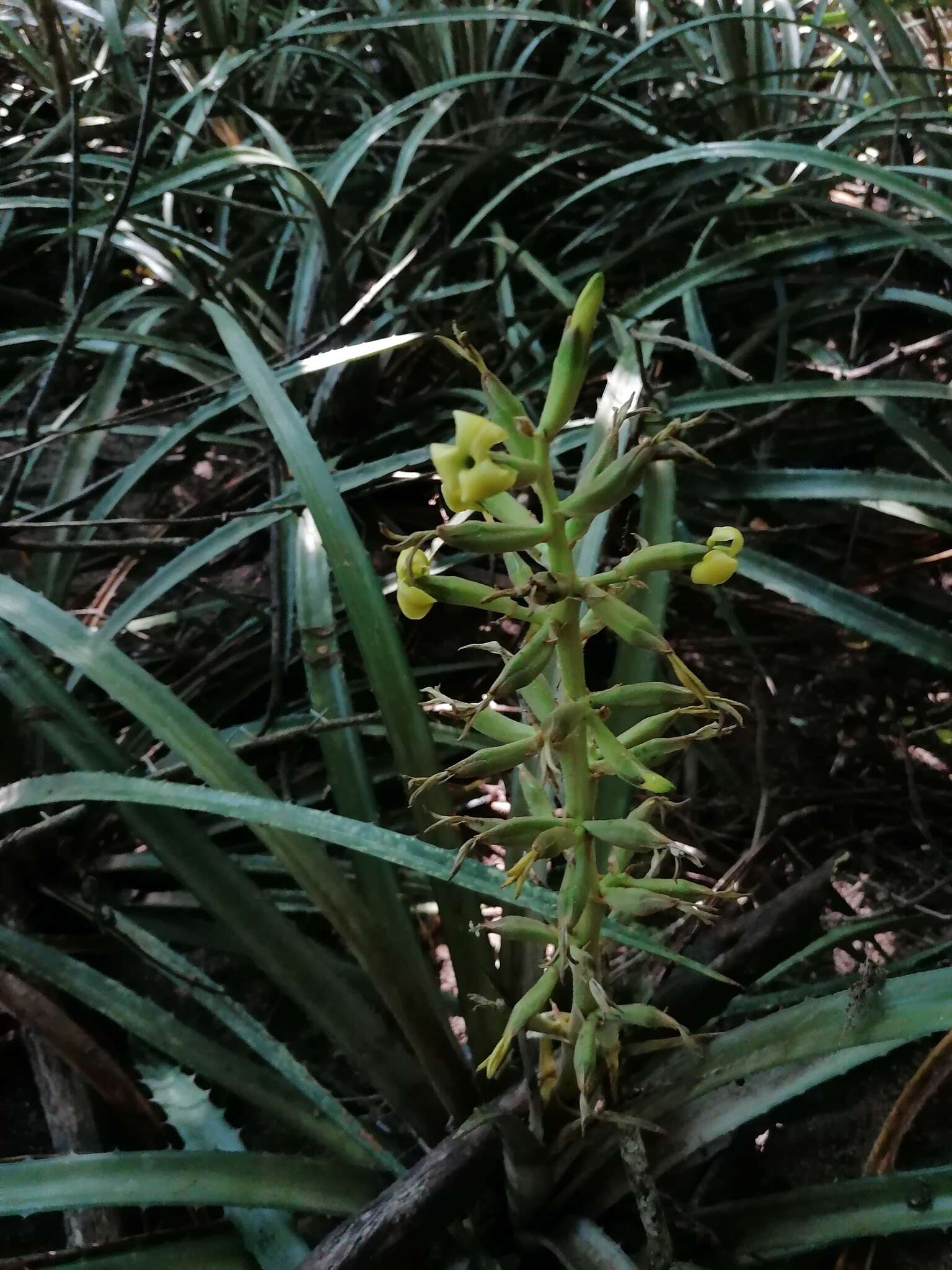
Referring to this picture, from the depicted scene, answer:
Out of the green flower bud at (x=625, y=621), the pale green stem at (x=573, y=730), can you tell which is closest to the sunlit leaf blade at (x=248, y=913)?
the pale green stem at (x=573, y=730)

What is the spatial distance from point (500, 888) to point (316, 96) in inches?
66.5

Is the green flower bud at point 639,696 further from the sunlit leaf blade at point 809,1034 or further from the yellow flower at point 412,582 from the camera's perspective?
the sunlit leaf blade at point 809,1034

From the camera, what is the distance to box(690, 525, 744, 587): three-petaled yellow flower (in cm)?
40

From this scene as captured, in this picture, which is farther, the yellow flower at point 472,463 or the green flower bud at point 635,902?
the green flower bud at point 635,902

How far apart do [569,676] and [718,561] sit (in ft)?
0.32

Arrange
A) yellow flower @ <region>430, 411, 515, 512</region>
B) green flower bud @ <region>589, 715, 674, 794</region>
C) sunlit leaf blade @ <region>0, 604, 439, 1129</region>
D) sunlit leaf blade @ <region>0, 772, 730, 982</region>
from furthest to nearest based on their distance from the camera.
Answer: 1. sunlit leaf blade @ <region>0, 604, 439, 1129</region>
2. sunlit leaf blade @ <region>0, 772, 730, 982</region>
3. green flower bud @ <region>589, 715, 674, 794</region>
4. yellow flower @ <region>430, 411, 515, 512</region>

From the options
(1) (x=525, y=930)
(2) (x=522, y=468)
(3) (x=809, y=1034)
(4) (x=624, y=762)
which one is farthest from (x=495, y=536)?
(3) (x=809, y=1034)

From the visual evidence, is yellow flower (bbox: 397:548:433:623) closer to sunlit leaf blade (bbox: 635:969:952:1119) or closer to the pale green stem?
the pale green stem

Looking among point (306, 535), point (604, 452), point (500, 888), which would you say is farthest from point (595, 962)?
point (306, 535)

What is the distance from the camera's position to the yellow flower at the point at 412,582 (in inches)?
16.3

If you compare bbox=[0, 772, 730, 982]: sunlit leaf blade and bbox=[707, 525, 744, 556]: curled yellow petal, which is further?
bbox=[0, 772, 730, 982]: sunlit leaf blade

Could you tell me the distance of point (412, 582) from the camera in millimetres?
421

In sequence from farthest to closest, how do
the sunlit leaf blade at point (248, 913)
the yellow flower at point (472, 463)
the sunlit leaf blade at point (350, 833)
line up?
1. the sunlit leaf blade at point (248, 913)
2. the sunlit leaf blade at point (350, 833)
3. the yellow flower at point (472, 463)

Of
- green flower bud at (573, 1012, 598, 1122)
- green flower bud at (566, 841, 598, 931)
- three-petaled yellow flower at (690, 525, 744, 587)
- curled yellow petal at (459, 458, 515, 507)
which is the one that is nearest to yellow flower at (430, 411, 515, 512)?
curled yellow petal at (459, 458, 515, 507)
